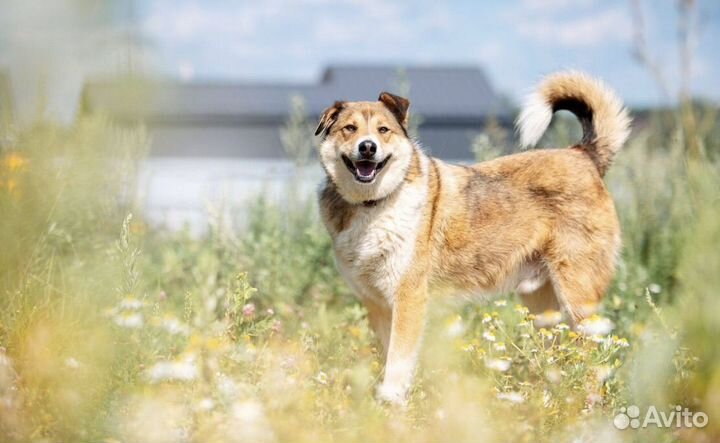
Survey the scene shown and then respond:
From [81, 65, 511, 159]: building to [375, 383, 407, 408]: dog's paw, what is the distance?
7736 mm

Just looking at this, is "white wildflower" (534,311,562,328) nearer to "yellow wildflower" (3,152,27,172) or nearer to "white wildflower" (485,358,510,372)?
"white wildflower" (485,358,510,372)

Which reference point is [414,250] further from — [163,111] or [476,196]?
[163,111]

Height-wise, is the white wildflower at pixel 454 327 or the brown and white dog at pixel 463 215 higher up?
the brown and white dog at pixel 463 215

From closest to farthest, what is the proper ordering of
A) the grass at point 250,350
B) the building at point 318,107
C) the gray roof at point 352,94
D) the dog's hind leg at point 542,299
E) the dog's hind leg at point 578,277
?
1. the grass at point 250,350
2. the dog's hind leg at point 578,277
3. the dog's hind leg at point 542,299
4. the building at point 318,107
5. the gray roof at point 352,94

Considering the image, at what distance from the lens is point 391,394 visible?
380 cm

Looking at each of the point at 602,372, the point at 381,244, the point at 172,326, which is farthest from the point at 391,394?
the point at 172,326

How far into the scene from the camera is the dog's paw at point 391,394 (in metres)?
3.65

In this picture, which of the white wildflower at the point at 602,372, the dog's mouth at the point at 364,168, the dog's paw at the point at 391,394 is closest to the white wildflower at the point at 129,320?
the dog's paw at the point at 391,394

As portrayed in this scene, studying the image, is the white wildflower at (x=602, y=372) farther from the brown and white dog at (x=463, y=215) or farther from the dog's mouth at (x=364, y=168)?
the dog's mouth at (x=364, y=168)

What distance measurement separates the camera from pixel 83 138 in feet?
14.3

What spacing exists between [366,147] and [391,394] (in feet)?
4.16

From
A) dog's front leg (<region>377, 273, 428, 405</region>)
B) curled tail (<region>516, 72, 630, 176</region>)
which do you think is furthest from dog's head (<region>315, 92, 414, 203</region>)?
curled tail (<region>516, 72, 630, 176</region>)

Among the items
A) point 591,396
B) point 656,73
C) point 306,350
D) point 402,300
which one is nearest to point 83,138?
point 306,350

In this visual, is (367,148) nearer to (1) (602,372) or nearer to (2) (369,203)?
(2) (369,203)
